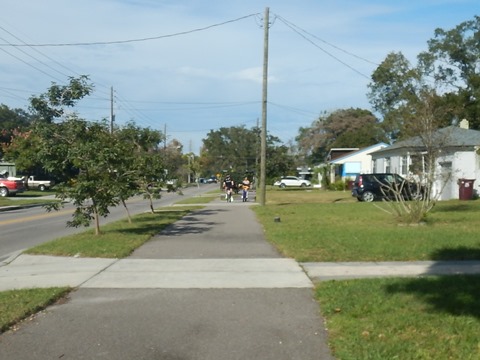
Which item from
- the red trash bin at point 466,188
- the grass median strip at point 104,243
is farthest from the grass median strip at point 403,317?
the red trash bin at point 466,188

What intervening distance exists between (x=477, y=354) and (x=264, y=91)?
78.9 feet

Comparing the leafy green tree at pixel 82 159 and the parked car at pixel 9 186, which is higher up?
the leafy green tree at pixel 82 159

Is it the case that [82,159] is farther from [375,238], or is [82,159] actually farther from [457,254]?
[457,254]

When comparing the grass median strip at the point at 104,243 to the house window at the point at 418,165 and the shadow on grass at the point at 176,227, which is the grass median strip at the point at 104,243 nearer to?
the shadow on grass at the point at 176,227

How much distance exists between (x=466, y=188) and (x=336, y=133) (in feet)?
232

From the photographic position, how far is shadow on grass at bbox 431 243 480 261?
1058 cm

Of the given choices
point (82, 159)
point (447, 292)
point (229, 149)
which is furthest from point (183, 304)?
point (229, 149)

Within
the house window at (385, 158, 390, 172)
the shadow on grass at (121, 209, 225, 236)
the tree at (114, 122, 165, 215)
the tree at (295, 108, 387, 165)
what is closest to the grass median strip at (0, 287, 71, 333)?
the shadow on grass at (121, 209, 225, 236)

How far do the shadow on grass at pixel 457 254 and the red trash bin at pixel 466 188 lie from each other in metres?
19.3

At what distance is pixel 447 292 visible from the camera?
24.3ft

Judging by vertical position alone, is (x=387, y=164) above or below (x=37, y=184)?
above

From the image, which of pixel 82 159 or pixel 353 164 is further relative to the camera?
pixel 353 164

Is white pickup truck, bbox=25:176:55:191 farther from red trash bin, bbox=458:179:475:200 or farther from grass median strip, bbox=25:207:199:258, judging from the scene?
grass median strip, bbox=25:207:199:258

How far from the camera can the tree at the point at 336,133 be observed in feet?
286
